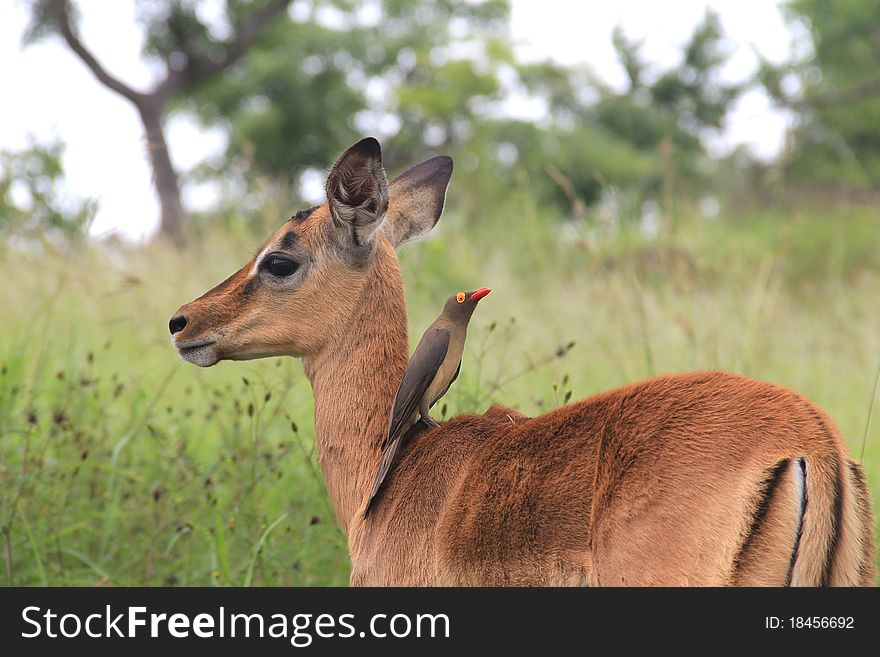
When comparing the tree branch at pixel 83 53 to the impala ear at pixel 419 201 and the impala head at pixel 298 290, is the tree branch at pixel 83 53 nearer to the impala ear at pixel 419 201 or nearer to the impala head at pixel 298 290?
the impala ear at pixel 419 201

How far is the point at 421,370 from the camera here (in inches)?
104

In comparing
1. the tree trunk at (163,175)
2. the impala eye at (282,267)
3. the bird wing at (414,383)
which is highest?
the tree trunk at (163,175)

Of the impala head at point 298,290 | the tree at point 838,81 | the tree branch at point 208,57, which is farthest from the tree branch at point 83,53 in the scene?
the impala head at point 298,290

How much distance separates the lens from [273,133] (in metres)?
28.4

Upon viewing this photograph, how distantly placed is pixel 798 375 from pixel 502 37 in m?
25.6

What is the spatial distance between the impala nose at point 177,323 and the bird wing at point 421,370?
2.33 feet

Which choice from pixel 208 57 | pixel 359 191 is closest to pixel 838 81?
pixel 208 57

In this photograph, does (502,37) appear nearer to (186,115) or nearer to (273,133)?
(273,133)

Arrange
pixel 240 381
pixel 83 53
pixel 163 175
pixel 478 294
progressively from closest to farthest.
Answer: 1. pixel 478 294
2. pixel 240 381
3. pixel 83 53
4. pixel 163 175

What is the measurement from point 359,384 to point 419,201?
73 cm

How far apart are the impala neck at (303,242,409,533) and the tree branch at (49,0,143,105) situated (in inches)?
719

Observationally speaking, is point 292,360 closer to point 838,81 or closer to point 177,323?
point 177,323

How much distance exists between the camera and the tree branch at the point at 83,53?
62.7 ft

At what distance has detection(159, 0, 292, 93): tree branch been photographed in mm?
20781
